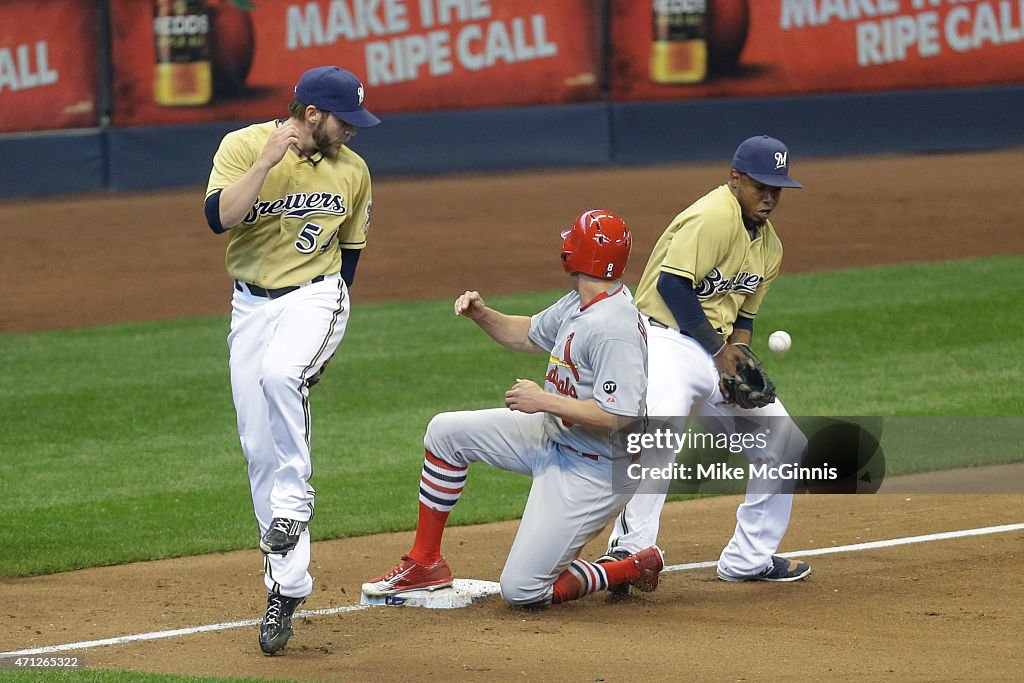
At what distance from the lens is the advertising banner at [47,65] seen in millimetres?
18750

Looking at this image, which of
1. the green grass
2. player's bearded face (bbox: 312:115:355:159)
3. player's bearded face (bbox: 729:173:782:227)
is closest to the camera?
player's bearded face (bbox: 312:115:355:159)

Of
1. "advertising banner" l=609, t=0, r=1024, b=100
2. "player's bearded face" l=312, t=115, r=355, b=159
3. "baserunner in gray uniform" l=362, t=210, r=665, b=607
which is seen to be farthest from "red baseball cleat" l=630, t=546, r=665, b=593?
"advertising banner" l=609, t=0, r=1024, b=100

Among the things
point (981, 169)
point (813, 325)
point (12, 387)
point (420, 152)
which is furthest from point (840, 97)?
point (12, 387)

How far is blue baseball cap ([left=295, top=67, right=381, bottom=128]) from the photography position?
4.94 m

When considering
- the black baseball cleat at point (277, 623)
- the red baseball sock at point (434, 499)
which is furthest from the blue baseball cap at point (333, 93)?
the black baseball cleat at point (277, 623)

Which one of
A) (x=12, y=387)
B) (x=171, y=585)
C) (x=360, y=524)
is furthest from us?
(x=12, y=387)

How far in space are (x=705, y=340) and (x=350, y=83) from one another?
1.74 meters

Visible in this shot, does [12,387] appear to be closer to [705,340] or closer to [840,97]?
[705,340]

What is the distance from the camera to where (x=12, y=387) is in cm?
984

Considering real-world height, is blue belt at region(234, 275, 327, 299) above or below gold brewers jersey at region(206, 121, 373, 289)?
below

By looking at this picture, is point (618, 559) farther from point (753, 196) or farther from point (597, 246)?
point (753, 196)

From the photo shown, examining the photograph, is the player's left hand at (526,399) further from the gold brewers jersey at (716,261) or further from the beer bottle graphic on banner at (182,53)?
the beer bottle graphic on banner at (182,53)

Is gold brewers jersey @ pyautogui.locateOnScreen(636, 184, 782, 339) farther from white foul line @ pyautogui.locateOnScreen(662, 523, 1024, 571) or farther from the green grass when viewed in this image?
the green grass

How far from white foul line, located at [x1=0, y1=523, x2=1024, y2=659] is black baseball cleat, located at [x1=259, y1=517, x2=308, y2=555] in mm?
583
